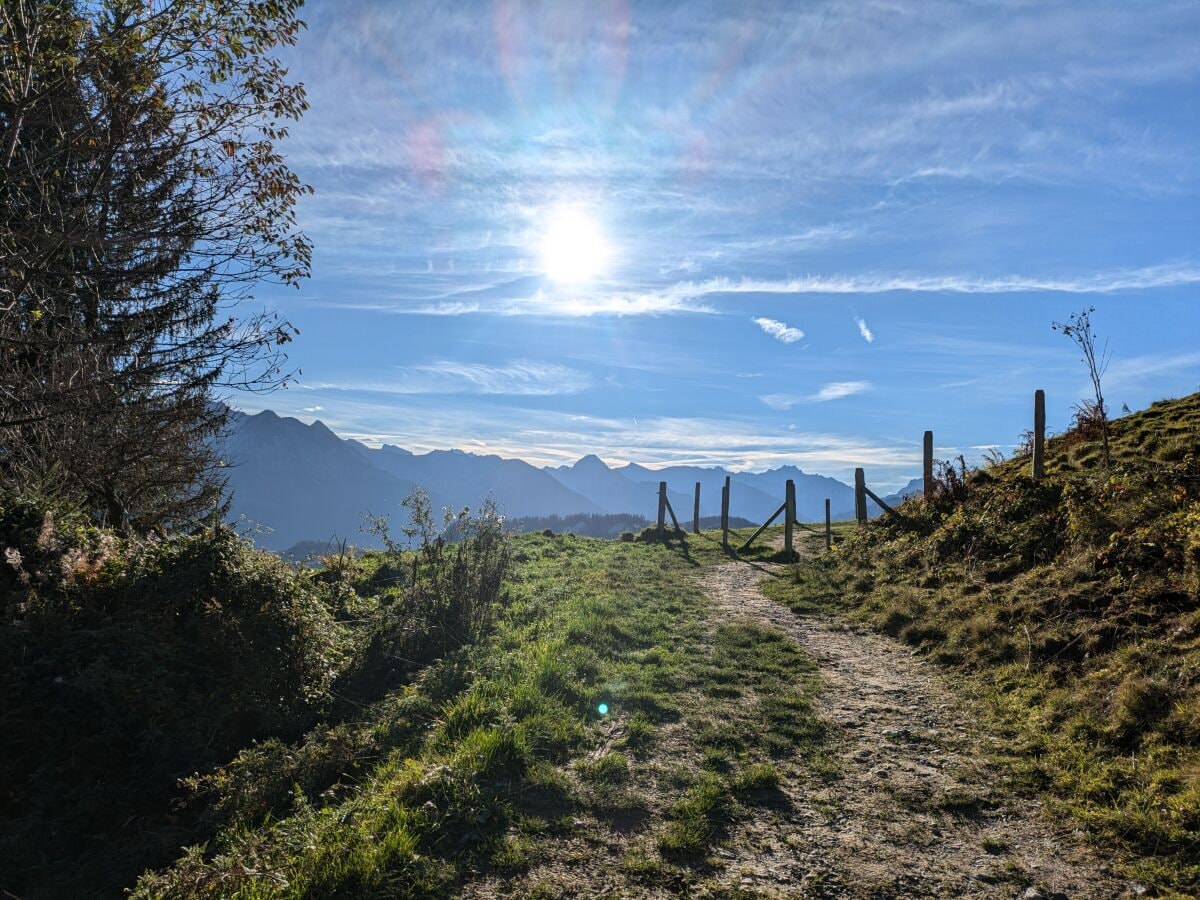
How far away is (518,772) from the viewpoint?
6.41 m

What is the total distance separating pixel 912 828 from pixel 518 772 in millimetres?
3849

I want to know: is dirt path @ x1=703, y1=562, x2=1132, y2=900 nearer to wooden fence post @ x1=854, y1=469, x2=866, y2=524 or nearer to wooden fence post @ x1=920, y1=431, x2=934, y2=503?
wooden fence post @ x1=920, y1=431, x2=934, y2=503

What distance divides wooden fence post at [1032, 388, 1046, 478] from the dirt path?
8.99 metres

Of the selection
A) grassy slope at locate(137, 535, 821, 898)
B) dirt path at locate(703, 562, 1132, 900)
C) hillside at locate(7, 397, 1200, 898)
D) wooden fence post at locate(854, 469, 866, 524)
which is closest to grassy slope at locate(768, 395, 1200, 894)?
hillside at locate(7, 397, 1200, 898)

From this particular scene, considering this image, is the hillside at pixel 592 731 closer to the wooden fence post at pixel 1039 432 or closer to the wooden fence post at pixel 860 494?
the wooden fence post at pixel 1039 432

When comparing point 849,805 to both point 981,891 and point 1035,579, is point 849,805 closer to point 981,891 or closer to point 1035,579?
point 981,891

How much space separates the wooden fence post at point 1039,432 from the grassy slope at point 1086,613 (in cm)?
34

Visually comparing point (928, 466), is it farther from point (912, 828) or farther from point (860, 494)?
point (912, 828)

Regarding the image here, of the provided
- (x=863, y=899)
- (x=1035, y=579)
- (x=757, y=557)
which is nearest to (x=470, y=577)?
(x=863, y=899)

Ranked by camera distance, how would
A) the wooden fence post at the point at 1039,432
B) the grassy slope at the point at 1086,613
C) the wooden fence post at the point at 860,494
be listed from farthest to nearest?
the wooden fence post at the point at 860,494
the wooden fence post at the point at 1039,432
the grassy slope at the point at 1086,613

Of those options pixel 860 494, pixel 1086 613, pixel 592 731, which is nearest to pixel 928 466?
pixel 860 494

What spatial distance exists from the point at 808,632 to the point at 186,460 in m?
15.3

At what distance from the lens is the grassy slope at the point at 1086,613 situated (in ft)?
17.3

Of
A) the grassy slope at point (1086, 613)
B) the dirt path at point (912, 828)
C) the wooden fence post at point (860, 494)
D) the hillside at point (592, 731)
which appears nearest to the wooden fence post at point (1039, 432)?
the grassy slope at point (1086, 613)
